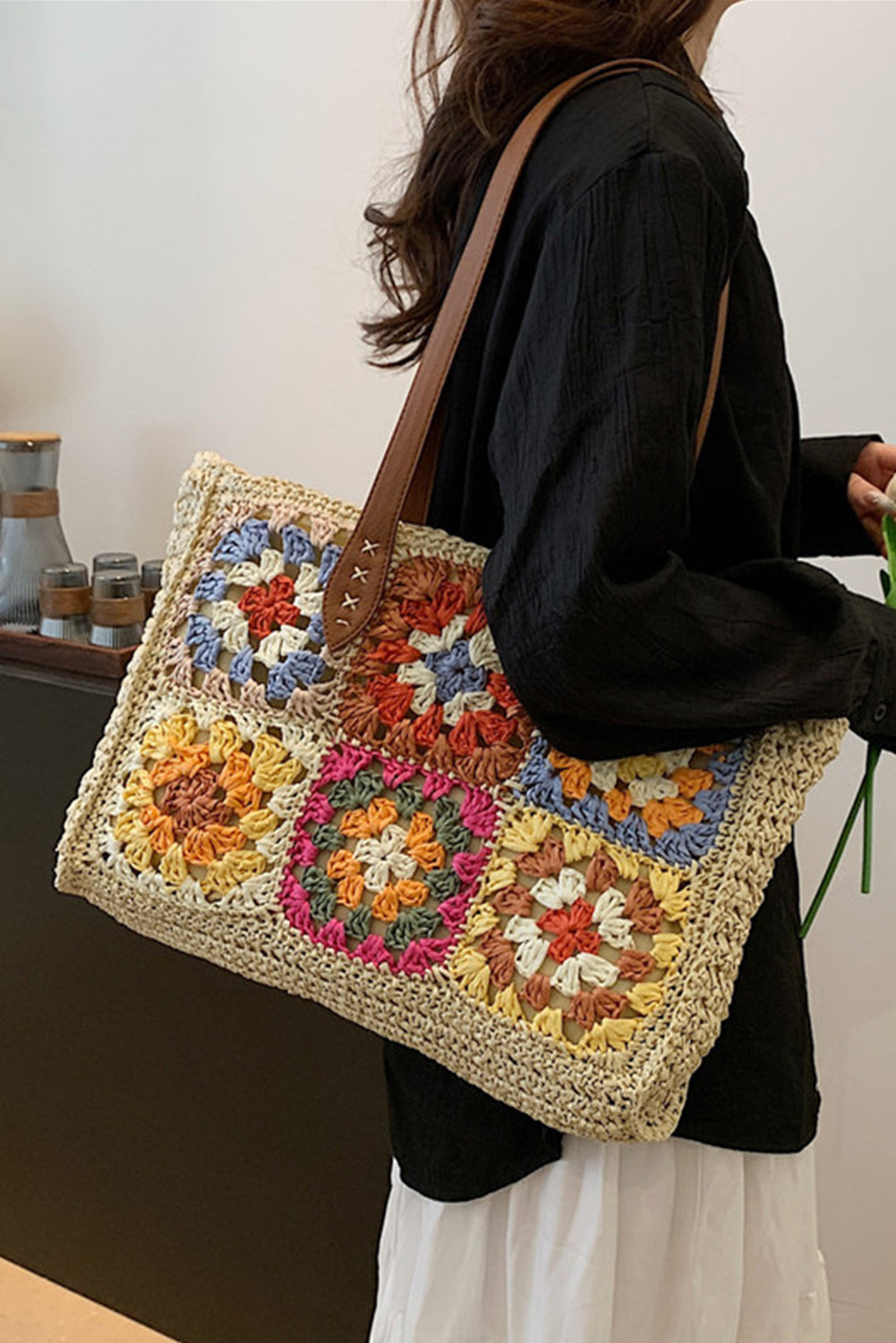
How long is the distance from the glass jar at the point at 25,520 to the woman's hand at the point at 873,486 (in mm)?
871

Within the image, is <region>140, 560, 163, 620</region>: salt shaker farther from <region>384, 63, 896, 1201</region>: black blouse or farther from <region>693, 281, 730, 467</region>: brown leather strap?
<region>693, 281, 730, 467</region>: brown leather strap

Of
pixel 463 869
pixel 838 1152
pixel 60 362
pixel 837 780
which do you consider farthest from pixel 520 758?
pixel 60 362

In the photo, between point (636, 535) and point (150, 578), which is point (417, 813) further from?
point (150, 578)

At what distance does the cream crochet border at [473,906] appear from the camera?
66cm

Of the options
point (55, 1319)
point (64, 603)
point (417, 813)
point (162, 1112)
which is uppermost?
point (417, 813)

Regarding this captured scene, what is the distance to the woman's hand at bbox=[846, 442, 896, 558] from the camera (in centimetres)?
84

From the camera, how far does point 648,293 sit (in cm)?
58

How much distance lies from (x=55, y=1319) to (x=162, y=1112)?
0.31 metres

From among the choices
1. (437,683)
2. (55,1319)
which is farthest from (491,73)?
(55,1319)

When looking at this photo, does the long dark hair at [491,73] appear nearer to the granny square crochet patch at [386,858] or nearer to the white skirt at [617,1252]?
the granny square crochet patch at [386,858]

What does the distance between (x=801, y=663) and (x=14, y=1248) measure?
1336 millimetres

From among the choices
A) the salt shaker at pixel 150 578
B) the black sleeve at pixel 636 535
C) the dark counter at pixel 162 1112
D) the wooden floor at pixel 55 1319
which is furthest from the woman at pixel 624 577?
the wooden floor at pixel 55 1319

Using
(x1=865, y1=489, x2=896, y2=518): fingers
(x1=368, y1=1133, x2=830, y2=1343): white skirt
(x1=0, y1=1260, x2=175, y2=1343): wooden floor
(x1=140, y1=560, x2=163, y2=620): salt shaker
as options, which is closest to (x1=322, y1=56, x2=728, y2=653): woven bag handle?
(x1=865, y1=489, x2=896, y2=518): fingers

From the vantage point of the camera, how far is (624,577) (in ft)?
1.99
